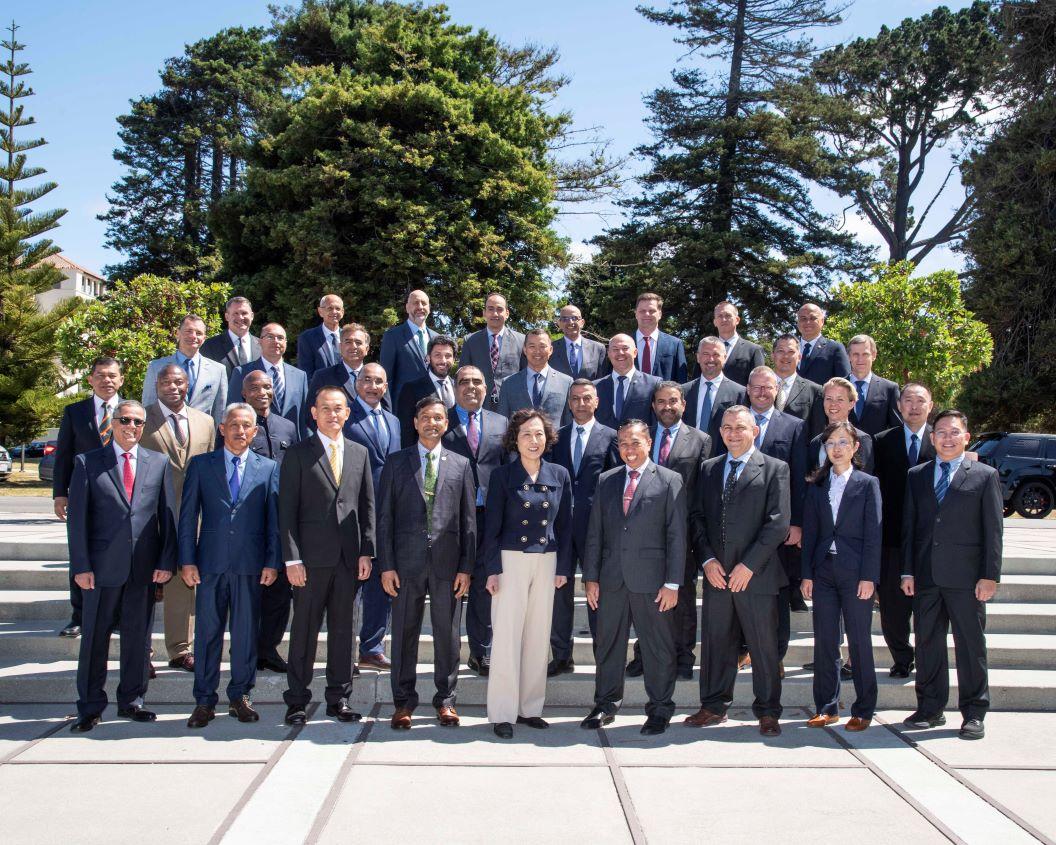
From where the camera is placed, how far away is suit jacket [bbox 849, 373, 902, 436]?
7.11 metres

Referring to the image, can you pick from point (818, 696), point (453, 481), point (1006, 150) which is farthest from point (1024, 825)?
point (1006, 150)

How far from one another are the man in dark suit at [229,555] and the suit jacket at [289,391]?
1391mm

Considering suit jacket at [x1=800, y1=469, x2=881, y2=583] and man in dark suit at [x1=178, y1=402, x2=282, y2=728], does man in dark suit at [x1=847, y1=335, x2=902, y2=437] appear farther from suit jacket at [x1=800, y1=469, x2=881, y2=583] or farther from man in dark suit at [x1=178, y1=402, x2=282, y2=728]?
man in dark suit at [x1=178, y1=402, x2=282, y2=728]

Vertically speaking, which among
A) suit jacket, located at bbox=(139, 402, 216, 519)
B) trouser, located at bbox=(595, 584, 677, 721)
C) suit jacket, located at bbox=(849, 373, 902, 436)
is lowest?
trouser, located at bbox=(595, 584, 677, 721)

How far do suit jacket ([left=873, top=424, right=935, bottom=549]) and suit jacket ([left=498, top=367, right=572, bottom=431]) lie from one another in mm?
2308

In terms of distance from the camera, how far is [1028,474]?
55.6 feet

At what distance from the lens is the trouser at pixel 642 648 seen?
568 cm

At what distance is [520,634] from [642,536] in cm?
97

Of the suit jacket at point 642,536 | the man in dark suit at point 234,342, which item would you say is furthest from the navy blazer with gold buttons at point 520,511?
the man in dark suit at point 234,342

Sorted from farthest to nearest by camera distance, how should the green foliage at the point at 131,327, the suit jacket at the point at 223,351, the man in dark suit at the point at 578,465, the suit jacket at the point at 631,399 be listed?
the green foliage at the point at 131,327 → the suit jacket at the point at 223,351 → the suit jacket at the point at 631,399 → the man in dark suit at the point at 578,465

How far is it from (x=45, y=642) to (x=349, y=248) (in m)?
17.9

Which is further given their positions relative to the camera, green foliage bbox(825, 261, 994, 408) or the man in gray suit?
green foliage bbox(825, 261, 994, 408)

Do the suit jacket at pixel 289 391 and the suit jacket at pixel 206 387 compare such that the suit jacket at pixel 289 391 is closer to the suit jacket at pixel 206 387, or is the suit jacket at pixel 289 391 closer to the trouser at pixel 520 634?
the suit jacket at pixel 206 387

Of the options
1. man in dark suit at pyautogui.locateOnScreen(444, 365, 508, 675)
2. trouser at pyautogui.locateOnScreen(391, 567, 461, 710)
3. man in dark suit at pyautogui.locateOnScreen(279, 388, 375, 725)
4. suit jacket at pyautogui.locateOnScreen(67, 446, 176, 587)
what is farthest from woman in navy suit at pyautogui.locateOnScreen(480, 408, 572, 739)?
suit jacket at pyautogui.locateOnScreen(67, 446, 176, 587)
